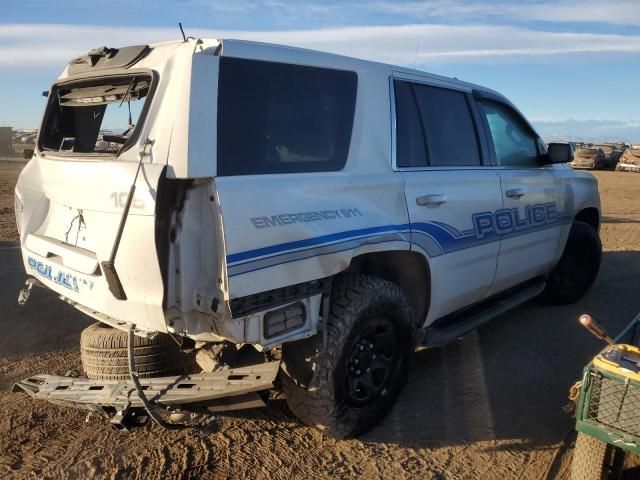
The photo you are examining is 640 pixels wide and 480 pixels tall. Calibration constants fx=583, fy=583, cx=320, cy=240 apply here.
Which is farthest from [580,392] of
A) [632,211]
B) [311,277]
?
[632,211]

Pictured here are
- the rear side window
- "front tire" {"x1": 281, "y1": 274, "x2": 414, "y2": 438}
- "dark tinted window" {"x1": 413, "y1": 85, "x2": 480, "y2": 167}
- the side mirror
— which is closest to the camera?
"front tire" {"x1": 281, "y1": 274, "x2": 414, "y2": 438}

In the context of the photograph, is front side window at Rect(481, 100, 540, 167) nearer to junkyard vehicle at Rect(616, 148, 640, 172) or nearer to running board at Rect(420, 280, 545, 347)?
running board at Rect(420, 280, 545, 347)

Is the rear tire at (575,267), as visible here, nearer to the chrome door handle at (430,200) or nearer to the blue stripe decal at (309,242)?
the chrome door handle at (430,200)

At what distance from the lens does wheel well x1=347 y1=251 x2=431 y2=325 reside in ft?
11.9

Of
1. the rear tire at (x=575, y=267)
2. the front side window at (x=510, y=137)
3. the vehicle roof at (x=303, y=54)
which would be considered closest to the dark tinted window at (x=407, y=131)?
the vehicle roof at (x=303, y=54)

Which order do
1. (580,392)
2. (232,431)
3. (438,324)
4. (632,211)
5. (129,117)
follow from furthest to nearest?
(632,211), (438,324), (232,431), (129,117), (580,392)

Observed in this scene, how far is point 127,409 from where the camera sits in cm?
289

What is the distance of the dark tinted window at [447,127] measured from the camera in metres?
3.90

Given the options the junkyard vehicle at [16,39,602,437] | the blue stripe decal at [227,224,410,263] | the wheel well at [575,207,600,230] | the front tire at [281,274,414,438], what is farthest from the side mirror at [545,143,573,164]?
the front tire at [281,274,414,438]

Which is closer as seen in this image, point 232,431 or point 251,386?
point 251,386

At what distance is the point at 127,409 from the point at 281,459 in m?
0.92

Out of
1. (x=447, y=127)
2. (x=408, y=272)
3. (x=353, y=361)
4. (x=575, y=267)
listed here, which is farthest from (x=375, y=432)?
(x=575, y=267)

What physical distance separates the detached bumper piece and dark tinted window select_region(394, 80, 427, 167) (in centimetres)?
150

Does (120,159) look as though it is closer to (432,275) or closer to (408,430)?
(432,275)
